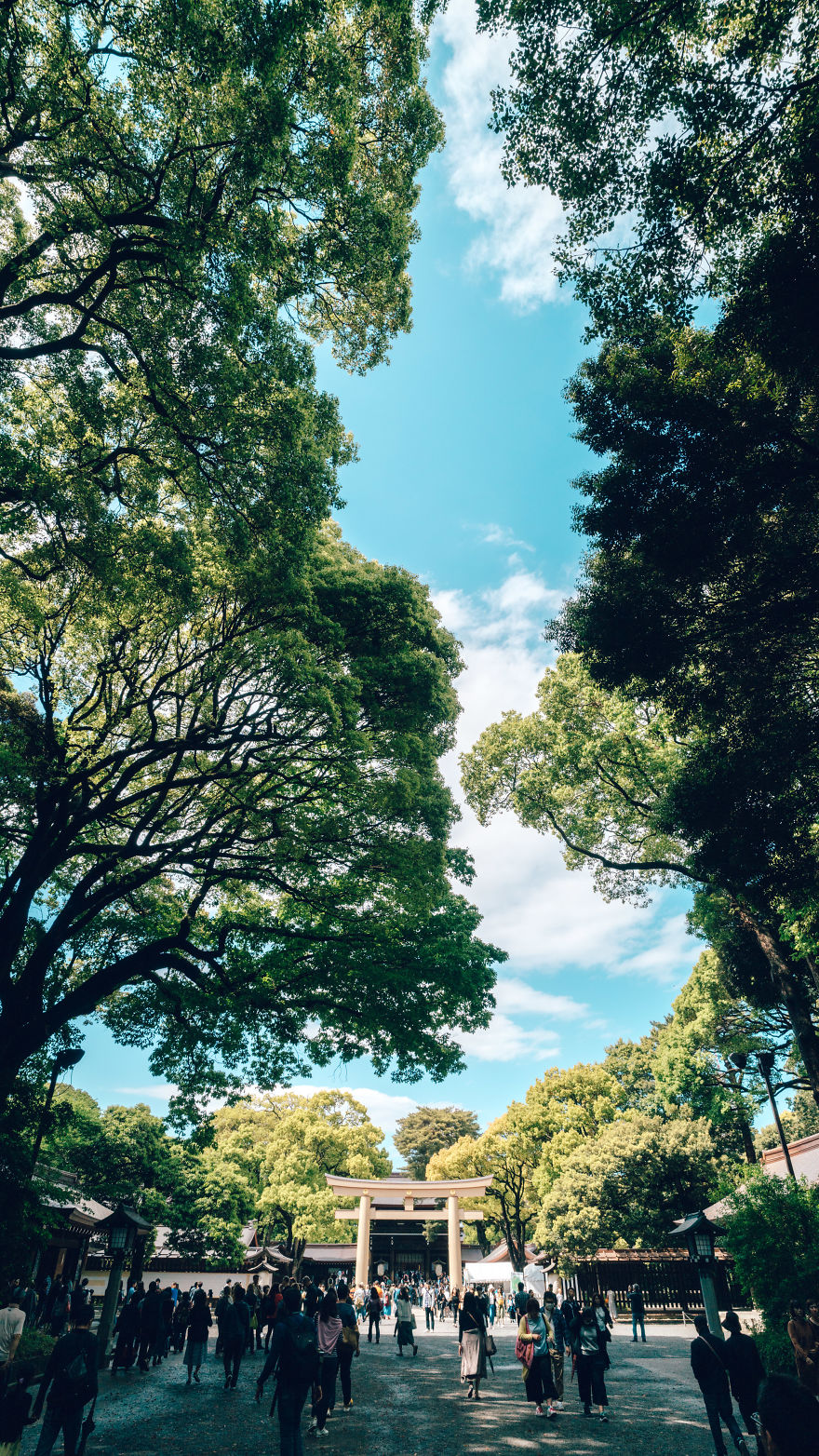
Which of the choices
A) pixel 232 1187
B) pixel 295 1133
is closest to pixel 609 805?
pixel 232 1187

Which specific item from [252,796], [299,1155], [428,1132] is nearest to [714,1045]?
[252,796]

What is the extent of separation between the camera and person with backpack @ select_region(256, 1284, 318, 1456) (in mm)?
5738

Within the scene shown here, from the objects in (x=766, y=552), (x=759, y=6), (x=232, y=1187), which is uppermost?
(x=759, y=6)

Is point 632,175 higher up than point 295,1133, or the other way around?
point 632,175

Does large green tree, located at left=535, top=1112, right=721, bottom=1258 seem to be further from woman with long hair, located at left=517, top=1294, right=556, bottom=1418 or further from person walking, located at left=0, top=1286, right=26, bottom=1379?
person walking, located at left=0, top=1286, right=26, bottom=1379

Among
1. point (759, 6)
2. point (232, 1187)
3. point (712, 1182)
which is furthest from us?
point (232, 1187)

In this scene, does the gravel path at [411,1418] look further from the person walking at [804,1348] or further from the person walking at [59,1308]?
the person walking at [804,1348]

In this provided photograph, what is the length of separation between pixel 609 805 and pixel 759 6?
14.2 m

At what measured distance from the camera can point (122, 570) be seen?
8.88m

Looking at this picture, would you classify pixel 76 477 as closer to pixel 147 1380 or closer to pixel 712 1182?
pixel 147 1380

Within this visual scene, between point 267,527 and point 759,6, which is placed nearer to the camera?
point 759,6

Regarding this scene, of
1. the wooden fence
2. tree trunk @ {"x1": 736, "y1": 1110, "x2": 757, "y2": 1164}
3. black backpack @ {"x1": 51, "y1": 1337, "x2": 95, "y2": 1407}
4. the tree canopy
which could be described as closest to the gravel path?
black backpack @ {"x1": 51, "y1": 1337, "x2": 95, "y2": 1407}

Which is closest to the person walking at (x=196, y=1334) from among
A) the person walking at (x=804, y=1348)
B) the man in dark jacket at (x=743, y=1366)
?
the man in dark jacket at (x=743, y=1366)

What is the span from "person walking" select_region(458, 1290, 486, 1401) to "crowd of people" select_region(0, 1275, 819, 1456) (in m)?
0.02
